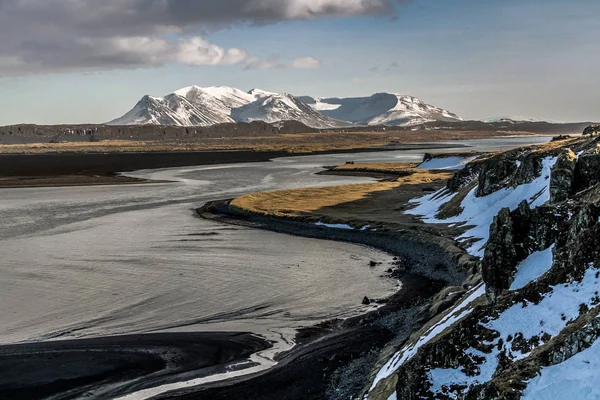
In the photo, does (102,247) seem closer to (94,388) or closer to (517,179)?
(94,388)

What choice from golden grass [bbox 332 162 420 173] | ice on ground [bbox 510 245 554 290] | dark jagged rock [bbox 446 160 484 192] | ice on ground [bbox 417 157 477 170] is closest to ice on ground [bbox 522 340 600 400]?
ice on ground [bbox 510 245 554 290]

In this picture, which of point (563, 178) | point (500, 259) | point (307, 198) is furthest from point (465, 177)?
point (500, 259)

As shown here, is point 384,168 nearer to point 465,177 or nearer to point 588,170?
point 465,177

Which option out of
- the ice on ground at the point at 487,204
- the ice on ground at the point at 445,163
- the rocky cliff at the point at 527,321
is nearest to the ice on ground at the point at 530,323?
the rocky cliff at the point at 527,321

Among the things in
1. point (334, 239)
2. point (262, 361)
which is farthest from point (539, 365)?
point (334, 239)

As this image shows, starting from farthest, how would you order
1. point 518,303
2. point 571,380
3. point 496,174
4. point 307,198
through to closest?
Result: point 307,198
point 496,174
point 518,303
point 571,380

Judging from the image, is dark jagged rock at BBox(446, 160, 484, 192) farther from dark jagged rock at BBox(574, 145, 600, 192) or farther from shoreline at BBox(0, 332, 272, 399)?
shoreline at BBox(0, 332, 272, 399)

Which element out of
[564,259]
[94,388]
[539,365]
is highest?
[564,259]
